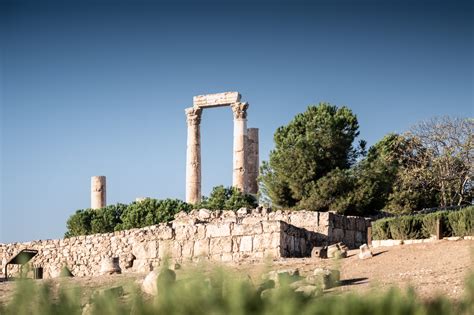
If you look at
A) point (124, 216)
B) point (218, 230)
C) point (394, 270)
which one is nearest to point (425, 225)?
point (394, 270)

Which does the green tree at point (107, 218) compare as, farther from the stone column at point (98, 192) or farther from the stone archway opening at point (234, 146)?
the stone archway opening at point (234, 146)

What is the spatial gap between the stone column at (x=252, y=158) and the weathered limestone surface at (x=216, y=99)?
86.0 inches

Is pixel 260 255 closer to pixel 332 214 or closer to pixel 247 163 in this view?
pixel 332 214

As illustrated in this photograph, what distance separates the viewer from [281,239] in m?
22.0

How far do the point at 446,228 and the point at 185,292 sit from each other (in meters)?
15.6

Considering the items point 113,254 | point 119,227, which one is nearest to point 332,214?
point 113,254

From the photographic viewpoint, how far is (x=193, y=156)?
4572 centimetres

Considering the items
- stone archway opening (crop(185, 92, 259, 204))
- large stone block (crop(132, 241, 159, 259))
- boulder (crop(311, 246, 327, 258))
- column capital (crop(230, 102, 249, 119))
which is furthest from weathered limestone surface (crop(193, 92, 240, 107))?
boulder (crop(311, 246, 327, 258))

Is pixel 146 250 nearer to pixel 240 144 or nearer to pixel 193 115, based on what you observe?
pixel 240 144

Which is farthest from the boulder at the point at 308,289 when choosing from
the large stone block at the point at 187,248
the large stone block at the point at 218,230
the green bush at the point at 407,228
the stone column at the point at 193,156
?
the stone column at the point at 193,156

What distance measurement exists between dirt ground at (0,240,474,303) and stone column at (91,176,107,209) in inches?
1072

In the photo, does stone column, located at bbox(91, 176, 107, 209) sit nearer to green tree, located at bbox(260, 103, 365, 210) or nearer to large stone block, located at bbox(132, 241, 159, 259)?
green tree, located at bbox(260, 103, 365, 210)

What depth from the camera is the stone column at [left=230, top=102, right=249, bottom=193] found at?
43281 mm

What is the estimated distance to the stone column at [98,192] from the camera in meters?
45.8
